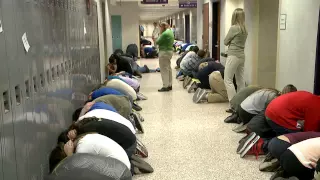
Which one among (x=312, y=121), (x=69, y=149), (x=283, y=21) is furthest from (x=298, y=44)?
(x=69, y=149)

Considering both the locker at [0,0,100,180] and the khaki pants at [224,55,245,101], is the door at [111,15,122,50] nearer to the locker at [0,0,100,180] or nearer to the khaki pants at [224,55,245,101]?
the khaki pants at [224,55,245,101]

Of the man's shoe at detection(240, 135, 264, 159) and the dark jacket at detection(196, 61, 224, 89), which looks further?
the dark jacket at detection(196, 61, 224, 89)

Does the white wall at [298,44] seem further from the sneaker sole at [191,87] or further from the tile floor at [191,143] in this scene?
the sneaker sole at [191,87]

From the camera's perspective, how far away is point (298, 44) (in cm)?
504

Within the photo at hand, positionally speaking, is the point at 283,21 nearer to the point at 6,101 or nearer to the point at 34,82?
the point at 34,82

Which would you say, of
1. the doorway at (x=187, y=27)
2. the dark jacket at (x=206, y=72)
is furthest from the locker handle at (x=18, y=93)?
the doorway at (x=187, y=27)

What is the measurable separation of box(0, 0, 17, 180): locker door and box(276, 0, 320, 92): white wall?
11.4 feet

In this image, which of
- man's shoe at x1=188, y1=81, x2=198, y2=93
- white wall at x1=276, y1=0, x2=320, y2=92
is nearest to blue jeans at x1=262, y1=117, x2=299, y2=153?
white wall at x1=276, y1=0, x2=320, y2=92

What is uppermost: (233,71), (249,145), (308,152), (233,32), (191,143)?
(233,32)

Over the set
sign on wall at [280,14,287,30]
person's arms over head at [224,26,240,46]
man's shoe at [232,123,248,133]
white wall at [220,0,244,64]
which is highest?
white wall at [220,0,244,64]

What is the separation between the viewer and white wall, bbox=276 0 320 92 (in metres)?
4.64

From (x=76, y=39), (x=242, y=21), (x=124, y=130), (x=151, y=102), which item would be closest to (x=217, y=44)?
(x=151, y=102)

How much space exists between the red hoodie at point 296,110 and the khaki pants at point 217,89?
9.76 ft

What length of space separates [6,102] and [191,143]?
3.10 metres
